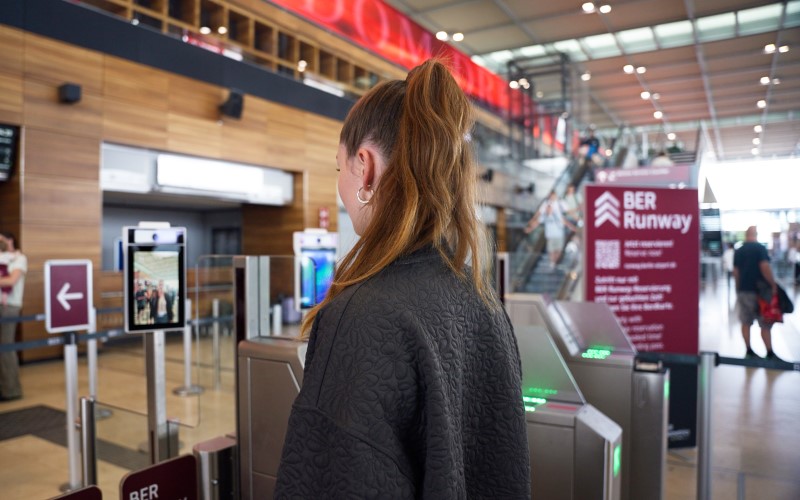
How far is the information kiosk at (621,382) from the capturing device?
2811 mm

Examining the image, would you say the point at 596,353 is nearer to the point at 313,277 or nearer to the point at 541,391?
the point at 541,391

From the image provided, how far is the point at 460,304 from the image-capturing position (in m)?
0.78

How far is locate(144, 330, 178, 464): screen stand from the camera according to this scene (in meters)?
2.47

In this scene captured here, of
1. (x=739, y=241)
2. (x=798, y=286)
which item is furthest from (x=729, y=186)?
(x=798, y=286)

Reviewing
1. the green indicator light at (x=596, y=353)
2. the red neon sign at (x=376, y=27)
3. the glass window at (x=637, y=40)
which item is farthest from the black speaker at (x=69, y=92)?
the glass window at (x=637, y=40)

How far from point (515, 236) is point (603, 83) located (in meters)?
5.38

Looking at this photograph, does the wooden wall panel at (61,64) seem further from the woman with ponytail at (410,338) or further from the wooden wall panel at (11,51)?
the woman with ponytail at (410,338)

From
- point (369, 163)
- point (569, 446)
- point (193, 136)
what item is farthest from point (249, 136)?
point (369, 163)

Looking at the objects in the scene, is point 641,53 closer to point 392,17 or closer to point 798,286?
point 392,17

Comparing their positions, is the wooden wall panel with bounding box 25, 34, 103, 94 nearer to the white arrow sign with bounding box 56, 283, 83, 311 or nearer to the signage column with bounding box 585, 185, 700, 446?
the white arrow sign with bounding box 56, 283, 83, 311

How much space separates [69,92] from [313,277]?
13.6 feet

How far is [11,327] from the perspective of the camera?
194 inches

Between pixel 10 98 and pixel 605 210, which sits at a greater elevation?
pixel 10 98

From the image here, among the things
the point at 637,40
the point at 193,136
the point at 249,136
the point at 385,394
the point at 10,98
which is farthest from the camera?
the point at 637,40
